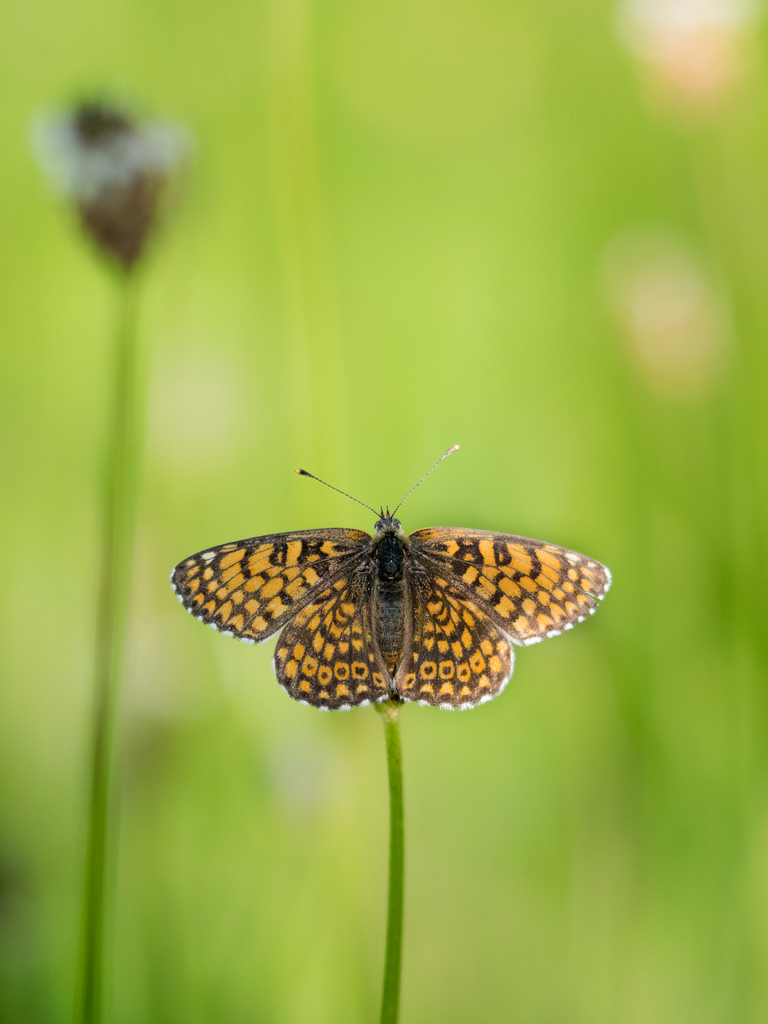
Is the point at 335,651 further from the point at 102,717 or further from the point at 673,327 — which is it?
the point at 673,327

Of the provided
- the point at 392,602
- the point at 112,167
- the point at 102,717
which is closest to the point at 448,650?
the point at 392,602

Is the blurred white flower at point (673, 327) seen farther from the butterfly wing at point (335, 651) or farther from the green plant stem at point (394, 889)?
the green plant stem at point (394, 889)

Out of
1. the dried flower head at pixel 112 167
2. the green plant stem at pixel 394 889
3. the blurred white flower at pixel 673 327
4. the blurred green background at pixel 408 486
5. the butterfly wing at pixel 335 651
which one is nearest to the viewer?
the green plant stem at pixel 394 889

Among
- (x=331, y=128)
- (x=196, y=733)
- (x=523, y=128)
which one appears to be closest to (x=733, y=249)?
(x=523, y=128)

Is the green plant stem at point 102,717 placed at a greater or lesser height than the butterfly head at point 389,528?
lesser

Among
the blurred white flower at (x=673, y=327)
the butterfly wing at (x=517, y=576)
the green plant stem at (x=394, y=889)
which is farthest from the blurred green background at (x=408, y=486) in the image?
the green plant stem at (x=394, y=889)
